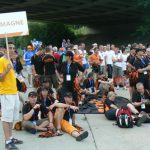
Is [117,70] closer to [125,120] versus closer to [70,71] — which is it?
[70,71]

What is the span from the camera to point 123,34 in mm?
58938

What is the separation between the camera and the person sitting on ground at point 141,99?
9652 mm

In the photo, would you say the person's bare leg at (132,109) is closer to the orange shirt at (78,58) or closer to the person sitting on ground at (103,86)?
the person sitting on ground at (103,86)

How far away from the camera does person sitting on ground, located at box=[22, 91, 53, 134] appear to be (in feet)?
26.9

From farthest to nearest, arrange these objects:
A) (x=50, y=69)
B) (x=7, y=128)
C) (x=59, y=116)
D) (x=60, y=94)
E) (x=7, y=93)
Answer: (x=50, y=69), (x=60, y=94), (x=59, y=116), (x=7, y=128), (x=7, y=93)

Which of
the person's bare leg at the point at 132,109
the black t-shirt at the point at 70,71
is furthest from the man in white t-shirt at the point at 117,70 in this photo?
the person's bare leg at the point at 132,109

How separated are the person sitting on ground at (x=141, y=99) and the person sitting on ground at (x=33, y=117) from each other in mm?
2404

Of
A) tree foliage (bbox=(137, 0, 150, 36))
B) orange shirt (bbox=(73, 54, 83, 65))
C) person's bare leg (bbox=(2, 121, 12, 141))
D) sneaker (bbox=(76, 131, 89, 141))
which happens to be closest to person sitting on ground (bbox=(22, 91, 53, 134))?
sneaker (bbox=(76, 131, 89, 141))

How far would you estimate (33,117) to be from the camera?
27.6ft

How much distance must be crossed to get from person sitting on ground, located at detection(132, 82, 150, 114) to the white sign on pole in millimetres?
3215

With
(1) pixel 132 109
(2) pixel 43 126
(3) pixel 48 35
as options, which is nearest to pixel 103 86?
(1) pixel 132 109

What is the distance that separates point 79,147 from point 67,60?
10.7ft

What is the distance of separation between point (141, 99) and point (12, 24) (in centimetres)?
373

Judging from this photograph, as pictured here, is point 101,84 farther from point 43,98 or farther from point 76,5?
point 76,5
